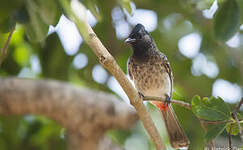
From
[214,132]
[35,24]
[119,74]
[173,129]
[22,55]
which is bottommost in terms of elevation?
[173,129]

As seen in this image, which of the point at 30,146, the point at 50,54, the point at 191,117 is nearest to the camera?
the point at 191,117

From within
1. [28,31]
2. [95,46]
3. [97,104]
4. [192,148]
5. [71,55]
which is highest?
[28,31]

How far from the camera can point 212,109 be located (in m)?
1.76

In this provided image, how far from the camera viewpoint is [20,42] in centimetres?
428

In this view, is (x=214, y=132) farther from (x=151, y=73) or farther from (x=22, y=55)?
(x=22, y=55)

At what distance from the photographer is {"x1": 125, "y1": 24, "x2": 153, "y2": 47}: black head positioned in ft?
9.86

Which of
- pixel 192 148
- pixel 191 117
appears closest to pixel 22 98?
pixel 191 117

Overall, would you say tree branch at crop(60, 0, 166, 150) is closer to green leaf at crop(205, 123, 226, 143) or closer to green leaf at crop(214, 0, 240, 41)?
green leaf at crop(205, 123, 226, 143)

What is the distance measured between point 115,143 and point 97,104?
56cm

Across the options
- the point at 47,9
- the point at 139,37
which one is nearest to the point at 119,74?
the point at 47,9

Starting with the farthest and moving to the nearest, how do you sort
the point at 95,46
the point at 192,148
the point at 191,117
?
the point at 191,117 → the point at 192,148 → the point at 95,46

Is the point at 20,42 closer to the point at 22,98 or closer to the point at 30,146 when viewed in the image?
the point at 22,98

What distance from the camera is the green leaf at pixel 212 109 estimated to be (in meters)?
1.72

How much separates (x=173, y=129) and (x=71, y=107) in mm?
1135
